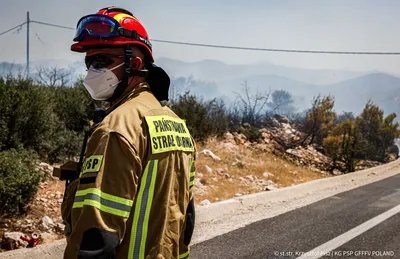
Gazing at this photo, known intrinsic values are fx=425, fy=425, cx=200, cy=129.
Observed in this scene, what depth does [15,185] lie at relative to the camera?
230 inches

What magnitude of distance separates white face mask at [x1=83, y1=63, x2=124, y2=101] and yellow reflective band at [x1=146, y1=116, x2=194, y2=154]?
293 millimetres

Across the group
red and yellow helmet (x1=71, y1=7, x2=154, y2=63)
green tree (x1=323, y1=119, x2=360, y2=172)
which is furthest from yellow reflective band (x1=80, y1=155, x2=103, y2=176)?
green tree (x1=323, y1=119, x2=360, y2=172)

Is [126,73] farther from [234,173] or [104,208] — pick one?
[234,173]

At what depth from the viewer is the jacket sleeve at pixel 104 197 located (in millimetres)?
1521

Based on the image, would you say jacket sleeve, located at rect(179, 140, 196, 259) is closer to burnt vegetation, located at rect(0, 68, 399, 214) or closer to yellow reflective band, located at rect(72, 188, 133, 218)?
yellow reflective band, located at rect(72, 188, 133, 218)

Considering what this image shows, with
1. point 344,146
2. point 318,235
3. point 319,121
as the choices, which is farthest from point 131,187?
point 319,121

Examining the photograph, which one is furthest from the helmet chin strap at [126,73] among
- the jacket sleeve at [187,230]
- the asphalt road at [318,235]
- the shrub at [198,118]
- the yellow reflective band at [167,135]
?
the shrub at [198,118]

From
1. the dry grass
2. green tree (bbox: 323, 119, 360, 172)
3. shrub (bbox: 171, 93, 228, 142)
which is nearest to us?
the dry grass

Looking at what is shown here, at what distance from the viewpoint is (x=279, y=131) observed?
23734 millimetres

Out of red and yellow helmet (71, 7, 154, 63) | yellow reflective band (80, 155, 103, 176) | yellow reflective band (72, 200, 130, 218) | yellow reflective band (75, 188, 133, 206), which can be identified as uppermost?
red and yellow helmet (71, 7, 154, 63)

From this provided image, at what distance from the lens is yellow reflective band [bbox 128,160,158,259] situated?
1669 millimetres

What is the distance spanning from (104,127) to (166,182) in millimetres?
354

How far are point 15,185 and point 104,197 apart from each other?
4.84m

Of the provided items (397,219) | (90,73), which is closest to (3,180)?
(90,73)
